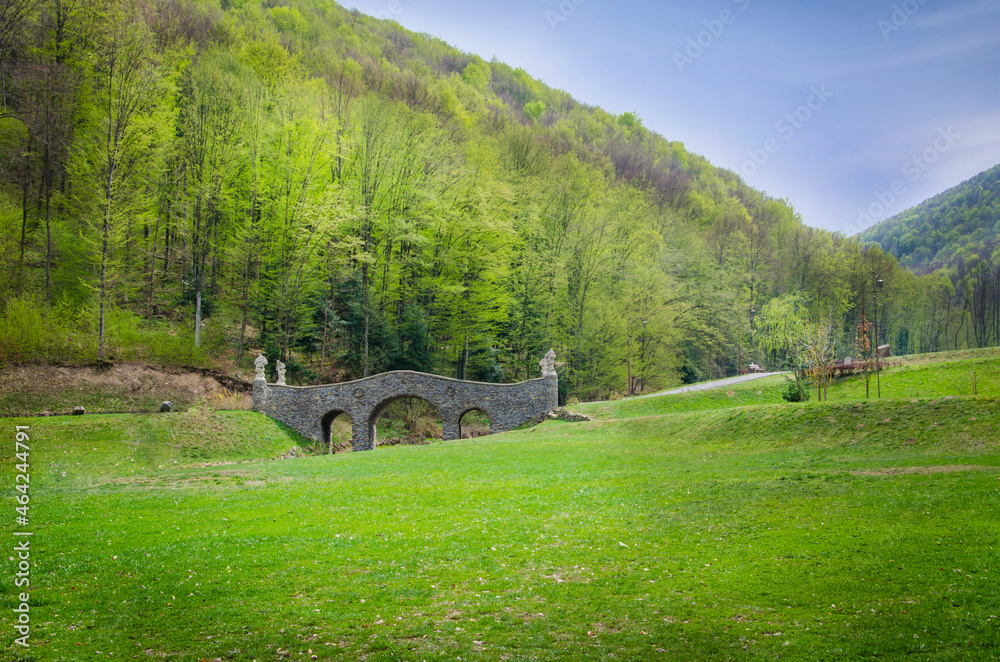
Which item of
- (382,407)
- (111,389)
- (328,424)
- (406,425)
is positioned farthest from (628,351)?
(111,389)

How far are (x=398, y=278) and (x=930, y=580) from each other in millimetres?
39526

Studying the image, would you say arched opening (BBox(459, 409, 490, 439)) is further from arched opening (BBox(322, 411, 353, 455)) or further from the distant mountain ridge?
the distant mountain ridge

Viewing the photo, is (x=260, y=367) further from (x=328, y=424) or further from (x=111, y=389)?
(x=111, y=389)

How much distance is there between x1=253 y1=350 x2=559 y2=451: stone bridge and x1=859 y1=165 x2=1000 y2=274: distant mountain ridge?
79.7m

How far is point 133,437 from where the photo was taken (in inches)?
1054

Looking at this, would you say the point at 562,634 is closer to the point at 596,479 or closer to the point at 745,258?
the point at 596,479

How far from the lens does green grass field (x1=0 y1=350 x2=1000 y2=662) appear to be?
7484 millimetres

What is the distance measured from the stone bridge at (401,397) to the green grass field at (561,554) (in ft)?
50.4

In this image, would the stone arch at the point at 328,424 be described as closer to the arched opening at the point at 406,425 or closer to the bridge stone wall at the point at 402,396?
the bridge stone wall at the point at 402,396

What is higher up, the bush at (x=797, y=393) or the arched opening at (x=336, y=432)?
the bush at (x=797, y=393)

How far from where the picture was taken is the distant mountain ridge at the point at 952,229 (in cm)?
9469

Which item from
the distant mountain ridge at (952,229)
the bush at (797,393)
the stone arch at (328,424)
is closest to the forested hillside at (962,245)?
the distant mountain ridge at (952,229)

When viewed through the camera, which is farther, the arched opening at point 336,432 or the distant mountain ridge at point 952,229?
the distant mountain ridge at point 952,229

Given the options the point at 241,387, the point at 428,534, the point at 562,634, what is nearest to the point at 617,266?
the point at 241,387
